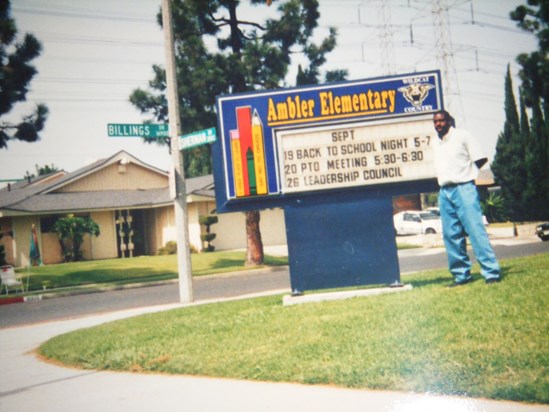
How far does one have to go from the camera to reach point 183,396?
4.45 metres

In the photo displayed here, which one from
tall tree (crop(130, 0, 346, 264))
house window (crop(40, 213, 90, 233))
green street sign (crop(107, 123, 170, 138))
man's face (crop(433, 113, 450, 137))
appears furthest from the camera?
house window (crop(40, 213, 90, 233))

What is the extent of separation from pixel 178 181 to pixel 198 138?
146 centimetres

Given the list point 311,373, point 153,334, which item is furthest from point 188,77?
point 311,373

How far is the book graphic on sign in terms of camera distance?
8.12 metres

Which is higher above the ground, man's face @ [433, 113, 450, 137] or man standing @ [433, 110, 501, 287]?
man's face @ [433, 113, 450, 137]

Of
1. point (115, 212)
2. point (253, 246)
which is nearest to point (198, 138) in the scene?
point (253, 246)

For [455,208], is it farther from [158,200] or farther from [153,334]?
[158,200]

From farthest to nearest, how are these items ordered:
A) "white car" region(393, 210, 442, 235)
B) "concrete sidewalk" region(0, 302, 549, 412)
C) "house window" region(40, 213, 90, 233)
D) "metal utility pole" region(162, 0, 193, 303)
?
"white car" region(393, 210, 442, 235)
"house window" region(40, 213, 90, 233)
"metal utility pole" region(162, 0, 193, 303)
"concrete sidewalk" region(0, 302, 549, 412)

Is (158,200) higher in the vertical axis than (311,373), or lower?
higher

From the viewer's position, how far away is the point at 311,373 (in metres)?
4.46

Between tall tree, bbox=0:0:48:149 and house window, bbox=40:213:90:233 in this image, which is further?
house window, bbox=40:213:90:233

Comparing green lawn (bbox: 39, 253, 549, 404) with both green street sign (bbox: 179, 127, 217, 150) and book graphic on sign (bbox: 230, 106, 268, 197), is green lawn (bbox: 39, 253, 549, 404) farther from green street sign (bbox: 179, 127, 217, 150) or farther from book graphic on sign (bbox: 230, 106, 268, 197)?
green street sign (bbox: 179, 127, 217, 150)

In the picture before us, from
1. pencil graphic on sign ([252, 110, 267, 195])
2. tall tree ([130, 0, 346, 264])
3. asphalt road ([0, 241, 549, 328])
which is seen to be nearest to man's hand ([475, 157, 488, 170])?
pencil graphic on sign ([252, 110, 267, 195])

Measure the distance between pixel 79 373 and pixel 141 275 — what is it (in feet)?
55.0
